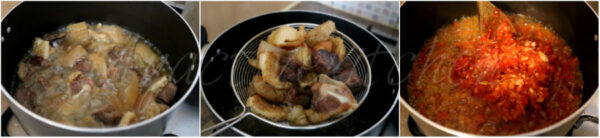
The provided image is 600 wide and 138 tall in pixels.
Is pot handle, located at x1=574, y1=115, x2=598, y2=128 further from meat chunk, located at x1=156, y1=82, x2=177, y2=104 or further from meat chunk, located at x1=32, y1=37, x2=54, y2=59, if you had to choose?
meat chunk, located at x1=32, y1=37, x2=54, y2=59

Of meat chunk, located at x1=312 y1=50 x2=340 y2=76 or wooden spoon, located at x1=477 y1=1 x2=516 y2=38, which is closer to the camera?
meat chunk, located at x1=312 y1=50 x2=340 y2=76

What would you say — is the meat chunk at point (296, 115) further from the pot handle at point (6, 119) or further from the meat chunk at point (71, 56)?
the pot handle at point (6, 119)

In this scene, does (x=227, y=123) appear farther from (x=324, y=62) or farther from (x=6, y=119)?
(x=6, y=119)

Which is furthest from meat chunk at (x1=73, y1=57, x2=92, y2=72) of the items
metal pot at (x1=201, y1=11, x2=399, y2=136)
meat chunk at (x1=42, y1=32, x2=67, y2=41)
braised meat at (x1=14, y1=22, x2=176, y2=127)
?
metal pot at (x1=201, y1=11, x2=399, y2=136)

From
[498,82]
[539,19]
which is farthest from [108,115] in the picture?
[539,19]

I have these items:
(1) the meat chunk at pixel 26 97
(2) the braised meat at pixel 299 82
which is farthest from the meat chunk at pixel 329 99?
(1) the meat chunk at pixel 26 97

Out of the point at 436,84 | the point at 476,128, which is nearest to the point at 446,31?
the point at 436,84

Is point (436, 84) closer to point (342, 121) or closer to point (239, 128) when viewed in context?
point (342, 121)

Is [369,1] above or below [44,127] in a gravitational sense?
above
